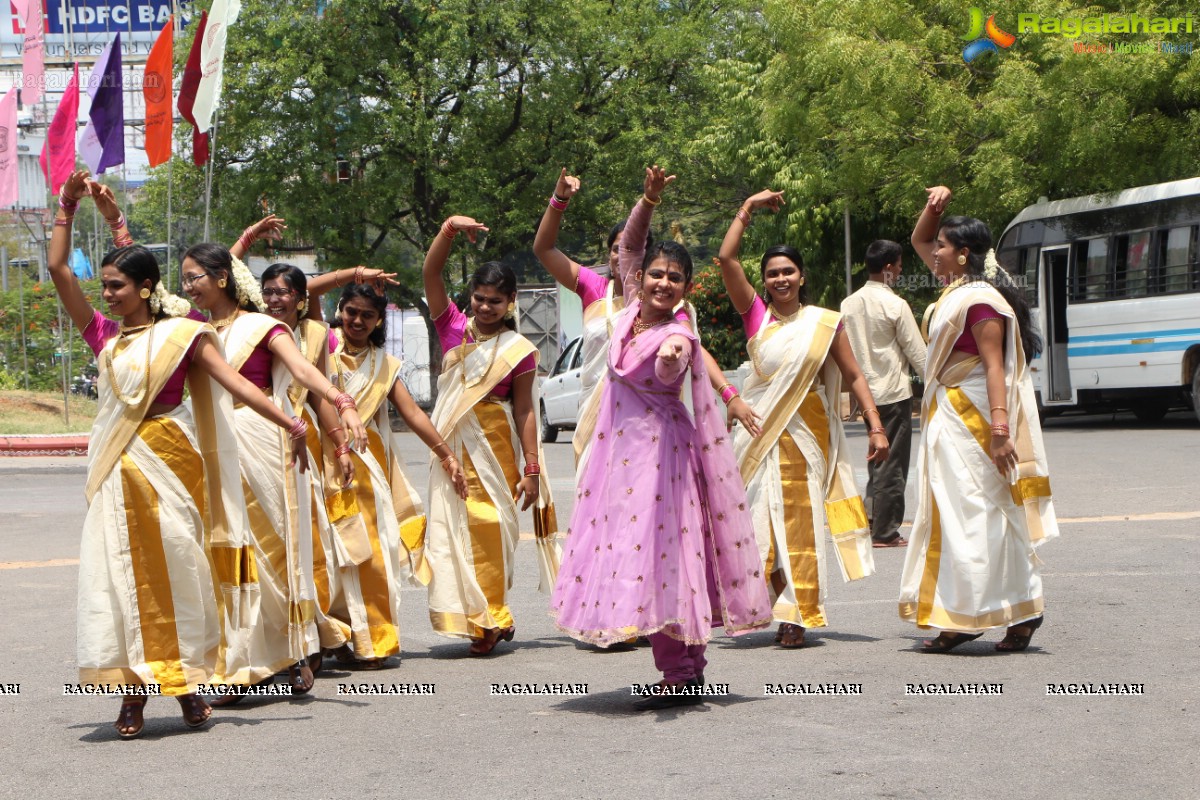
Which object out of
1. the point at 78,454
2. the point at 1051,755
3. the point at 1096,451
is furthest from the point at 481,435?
the point at 78,454

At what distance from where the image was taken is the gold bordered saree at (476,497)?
22.8 feet

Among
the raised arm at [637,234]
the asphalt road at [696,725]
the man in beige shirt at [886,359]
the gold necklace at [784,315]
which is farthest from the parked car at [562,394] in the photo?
the raised arm at [637,234]

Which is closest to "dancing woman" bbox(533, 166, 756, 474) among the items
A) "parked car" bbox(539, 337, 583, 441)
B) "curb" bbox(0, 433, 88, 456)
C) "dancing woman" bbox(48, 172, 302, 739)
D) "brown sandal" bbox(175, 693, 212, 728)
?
"dancing woman" bbox(48, 172, 302, 739)

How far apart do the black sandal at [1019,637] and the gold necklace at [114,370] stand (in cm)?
359

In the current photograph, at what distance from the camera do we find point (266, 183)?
2972 centimetres

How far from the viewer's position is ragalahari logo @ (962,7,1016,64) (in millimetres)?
21828

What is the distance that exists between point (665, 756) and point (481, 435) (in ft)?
8.58

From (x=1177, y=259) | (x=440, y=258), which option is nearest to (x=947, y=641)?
(x=440, y=258)

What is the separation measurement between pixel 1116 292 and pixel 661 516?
17.4 m

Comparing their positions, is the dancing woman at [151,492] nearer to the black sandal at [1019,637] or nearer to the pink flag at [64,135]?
the black sandal at [1019,637]

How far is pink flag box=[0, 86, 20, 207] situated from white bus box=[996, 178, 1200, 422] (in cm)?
1490

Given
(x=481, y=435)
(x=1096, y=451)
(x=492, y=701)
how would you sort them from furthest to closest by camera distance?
(x=1096, y=451) < (x=481, y=435) < (x=492, y=701)

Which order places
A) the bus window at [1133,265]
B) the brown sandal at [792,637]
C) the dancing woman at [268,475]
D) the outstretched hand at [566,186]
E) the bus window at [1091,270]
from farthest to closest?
the bus window at [1091,270], the bus window at [1133,265], the brown sandal at [792,637], the outstretched hand at [566,186], the dancing woman at [268,475]

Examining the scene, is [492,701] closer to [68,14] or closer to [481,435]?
[481,435]
